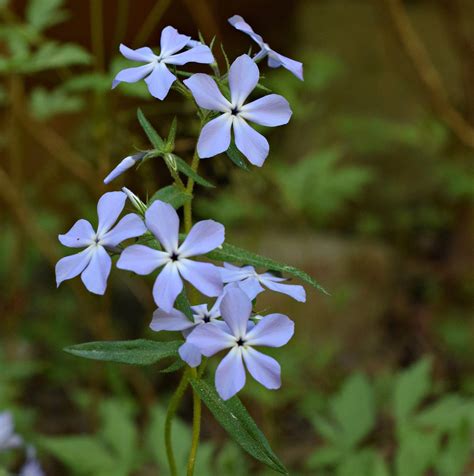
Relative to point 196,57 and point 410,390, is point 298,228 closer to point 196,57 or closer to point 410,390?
point 410,390

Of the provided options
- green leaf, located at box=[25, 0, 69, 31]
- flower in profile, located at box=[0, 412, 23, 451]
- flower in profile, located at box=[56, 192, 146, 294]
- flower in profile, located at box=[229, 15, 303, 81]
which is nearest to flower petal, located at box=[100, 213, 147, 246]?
flower in profile, located at box=[56, 192, 146, 294]

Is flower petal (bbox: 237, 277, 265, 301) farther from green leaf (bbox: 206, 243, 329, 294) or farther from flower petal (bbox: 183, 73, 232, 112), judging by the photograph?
flower petal (bbox: 183, 73, 232, 112)

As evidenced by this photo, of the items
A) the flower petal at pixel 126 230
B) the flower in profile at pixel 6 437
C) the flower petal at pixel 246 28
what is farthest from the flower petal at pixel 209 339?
the flower in profile at pixel 6 437

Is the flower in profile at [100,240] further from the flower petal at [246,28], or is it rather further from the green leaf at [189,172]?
the flower petal at [246,28]

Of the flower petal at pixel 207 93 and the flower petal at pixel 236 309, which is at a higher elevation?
the flower petal at pixel 207 93

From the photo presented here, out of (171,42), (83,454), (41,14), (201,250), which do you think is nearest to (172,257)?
(201,250)

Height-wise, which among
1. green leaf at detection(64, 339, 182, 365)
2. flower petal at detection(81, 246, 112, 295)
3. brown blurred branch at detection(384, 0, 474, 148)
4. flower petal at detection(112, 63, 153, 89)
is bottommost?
brown blurred branch at detection(384, 0, 474, 148)
